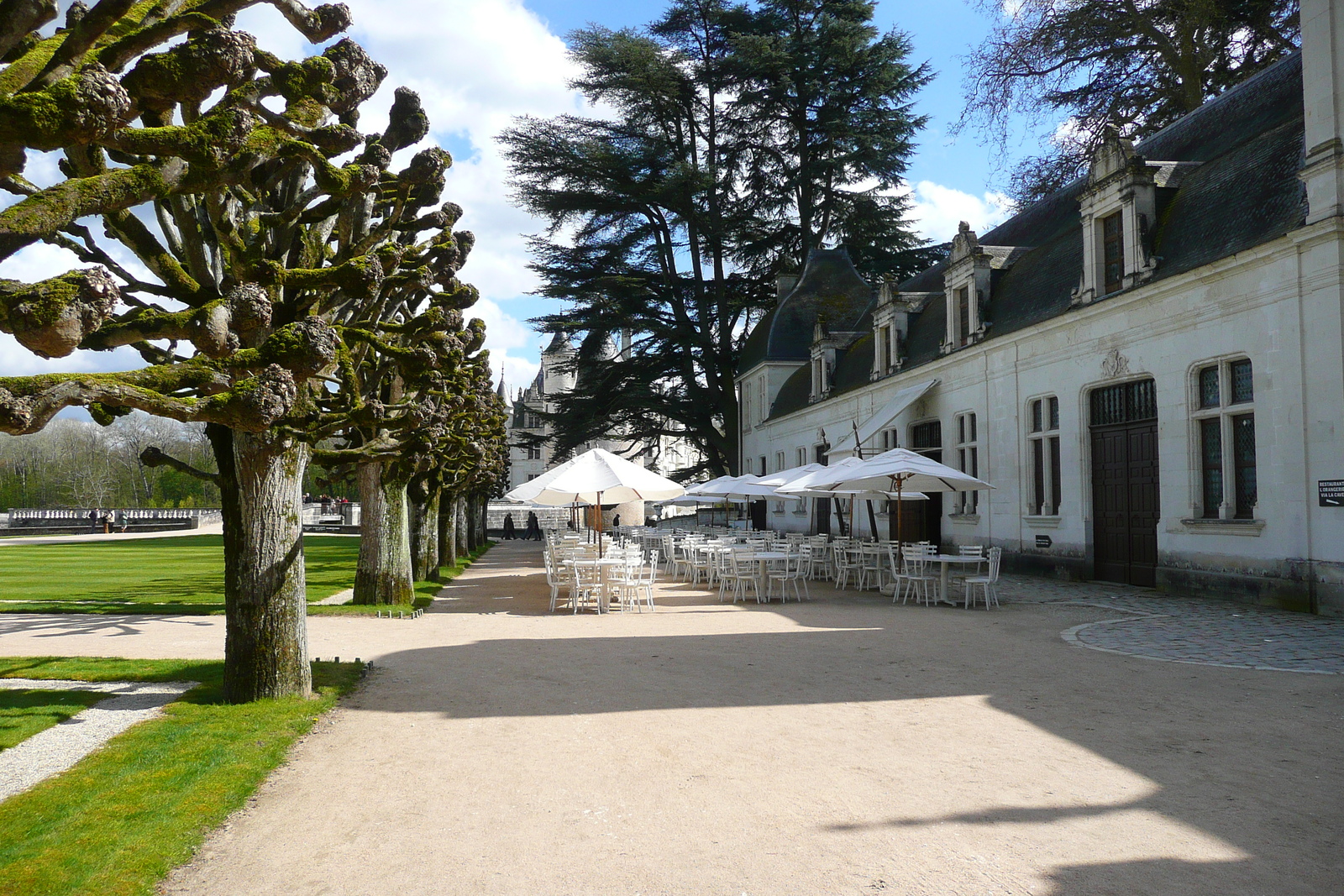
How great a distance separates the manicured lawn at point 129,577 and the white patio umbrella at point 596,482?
161 inches

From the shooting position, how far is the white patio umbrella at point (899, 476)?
46.8 ft

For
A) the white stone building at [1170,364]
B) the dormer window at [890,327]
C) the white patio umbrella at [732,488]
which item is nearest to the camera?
the white stone building at [1170,364]

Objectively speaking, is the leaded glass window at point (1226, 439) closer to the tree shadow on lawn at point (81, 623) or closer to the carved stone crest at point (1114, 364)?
the carved stone crest at point (1114, 364)

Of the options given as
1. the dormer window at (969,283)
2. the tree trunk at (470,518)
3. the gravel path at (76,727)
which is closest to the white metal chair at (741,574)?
the gravel path at (76,727)

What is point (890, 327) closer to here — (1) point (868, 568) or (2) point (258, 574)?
(1) point (868, 568)

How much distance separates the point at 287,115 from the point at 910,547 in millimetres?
11069

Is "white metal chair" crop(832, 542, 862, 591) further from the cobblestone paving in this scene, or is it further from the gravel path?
the gravel path

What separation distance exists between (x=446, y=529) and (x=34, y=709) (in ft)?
48.0

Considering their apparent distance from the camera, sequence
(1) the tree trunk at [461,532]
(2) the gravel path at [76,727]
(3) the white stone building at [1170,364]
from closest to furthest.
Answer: (2) the gravel path at [76,727] → (3) the white stone building at [1170,364] → (1) the tree trunk at [461,532]

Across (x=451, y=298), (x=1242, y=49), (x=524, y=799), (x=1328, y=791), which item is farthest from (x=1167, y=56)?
(x=524, y=799)

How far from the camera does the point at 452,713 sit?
22.0 feet

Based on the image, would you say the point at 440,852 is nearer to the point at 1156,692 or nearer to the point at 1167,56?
the point at 1156,692

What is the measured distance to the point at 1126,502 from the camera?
15930 mm

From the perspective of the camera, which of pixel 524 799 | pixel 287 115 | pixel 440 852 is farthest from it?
pixel 287 115
